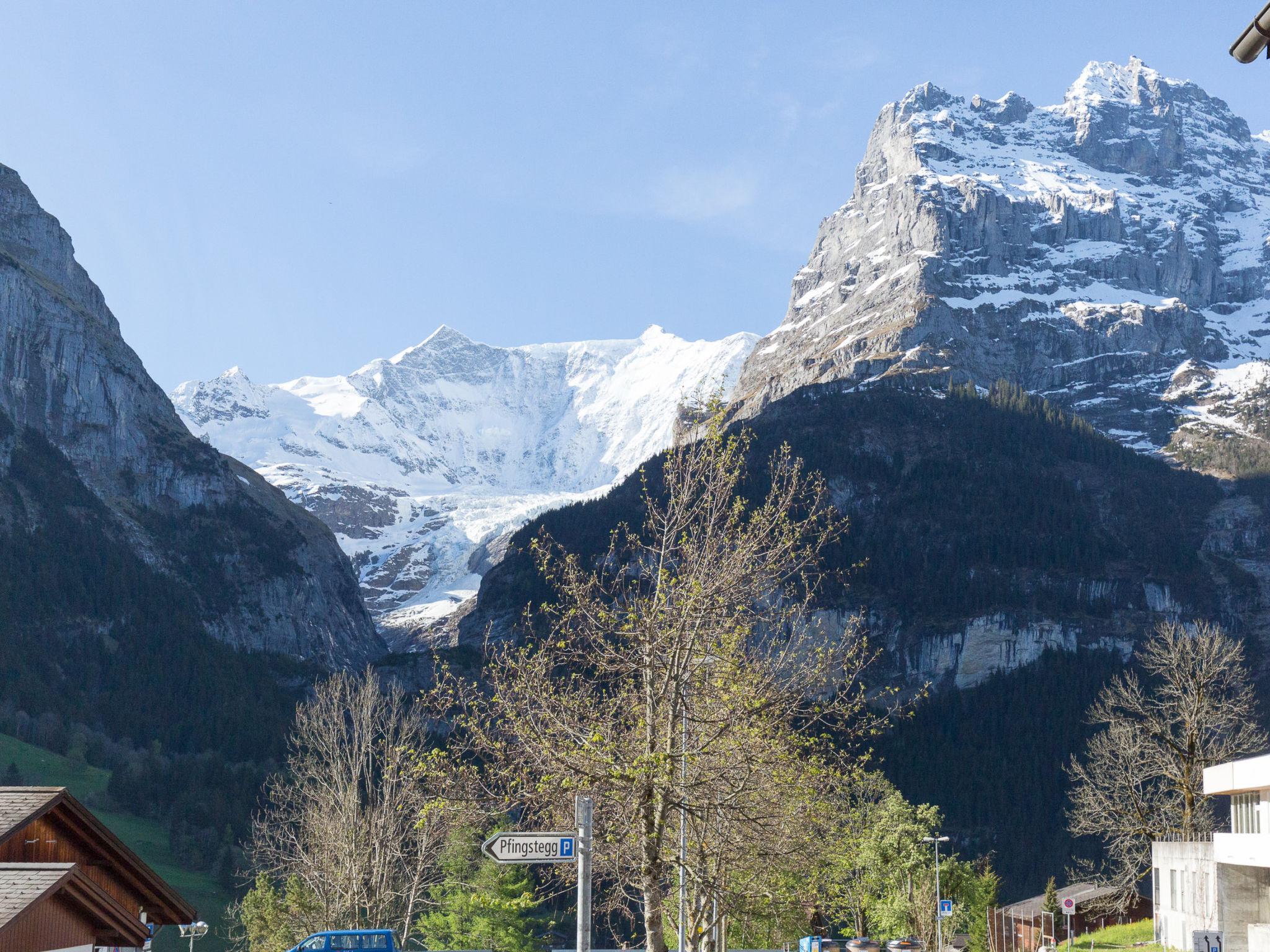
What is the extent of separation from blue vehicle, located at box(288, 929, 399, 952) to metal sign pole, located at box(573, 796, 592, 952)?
95.1 ft

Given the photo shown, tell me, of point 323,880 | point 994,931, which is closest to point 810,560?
point 323,880

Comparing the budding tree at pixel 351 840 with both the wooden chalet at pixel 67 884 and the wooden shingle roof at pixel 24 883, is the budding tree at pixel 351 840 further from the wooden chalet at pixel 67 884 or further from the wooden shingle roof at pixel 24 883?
the wooden shingle roof at pixel 24 883

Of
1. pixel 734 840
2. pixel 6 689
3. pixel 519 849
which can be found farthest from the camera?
pixel 6 689

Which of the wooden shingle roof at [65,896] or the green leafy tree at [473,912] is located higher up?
the wooden shingle roof at [65,896]

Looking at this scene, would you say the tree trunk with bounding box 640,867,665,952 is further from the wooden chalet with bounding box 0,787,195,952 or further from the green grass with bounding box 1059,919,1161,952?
the green grass with bounding box 1059,919,1161,952

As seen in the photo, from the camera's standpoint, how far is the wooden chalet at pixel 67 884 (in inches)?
794

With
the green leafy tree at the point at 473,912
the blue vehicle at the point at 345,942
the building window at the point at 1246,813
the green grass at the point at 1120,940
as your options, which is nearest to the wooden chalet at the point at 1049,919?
the green grass at the point at 1120,940

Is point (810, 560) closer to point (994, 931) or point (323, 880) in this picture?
point (323, 880)

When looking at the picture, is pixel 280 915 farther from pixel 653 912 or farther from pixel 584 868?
pixel 584 868

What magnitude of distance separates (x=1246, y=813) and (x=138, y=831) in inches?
5431

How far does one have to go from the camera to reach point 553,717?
21.2 metres

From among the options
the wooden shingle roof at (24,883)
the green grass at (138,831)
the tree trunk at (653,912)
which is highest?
the wooden shingle roof at (24,883)

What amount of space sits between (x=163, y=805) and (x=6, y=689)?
43.2 meters

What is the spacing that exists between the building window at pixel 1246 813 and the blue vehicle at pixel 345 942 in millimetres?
38396
